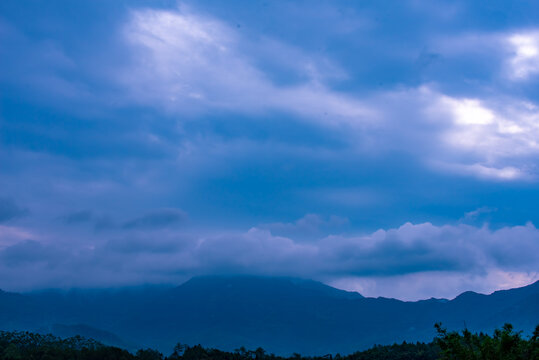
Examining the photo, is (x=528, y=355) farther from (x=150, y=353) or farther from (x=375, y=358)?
(x=375, y=358)

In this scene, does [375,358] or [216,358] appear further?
[375,358]

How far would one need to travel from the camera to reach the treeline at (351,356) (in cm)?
3644

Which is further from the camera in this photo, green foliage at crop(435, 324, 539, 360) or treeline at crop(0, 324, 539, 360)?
treeline at crop(0, 324, 539, 360)

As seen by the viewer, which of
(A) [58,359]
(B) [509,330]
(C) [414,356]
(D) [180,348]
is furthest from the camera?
(C) [414,356]

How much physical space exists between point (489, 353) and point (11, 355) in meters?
109

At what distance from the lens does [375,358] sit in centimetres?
17812

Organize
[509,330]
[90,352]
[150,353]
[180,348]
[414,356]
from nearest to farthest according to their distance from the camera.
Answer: [509,330], [90,352], [150,353], [180,348], [414,356]

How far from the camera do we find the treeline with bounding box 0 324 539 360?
36.4 meters

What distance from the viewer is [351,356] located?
178500mm

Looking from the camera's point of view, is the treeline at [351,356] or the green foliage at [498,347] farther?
the treeline at [351,356]

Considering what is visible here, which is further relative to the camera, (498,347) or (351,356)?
(351,356)

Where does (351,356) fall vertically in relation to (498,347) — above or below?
below

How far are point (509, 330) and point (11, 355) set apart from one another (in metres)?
111

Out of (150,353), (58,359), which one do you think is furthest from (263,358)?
(58,359)
